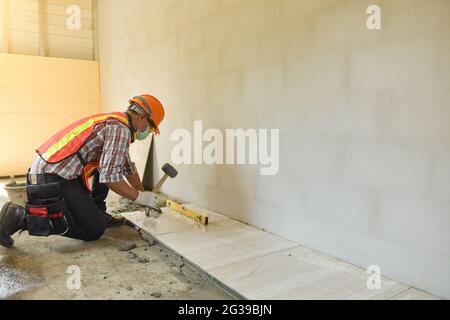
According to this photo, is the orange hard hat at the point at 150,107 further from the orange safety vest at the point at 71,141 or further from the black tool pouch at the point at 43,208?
the black tool pouch at the point at 43,208

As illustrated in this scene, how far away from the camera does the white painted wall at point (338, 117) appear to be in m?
1.68

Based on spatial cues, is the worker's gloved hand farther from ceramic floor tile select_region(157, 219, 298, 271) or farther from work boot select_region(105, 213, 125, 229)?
work boot select_region(105, 213, 125, 229)

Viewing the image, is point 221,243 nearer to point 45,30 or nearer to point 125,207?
point 125,207

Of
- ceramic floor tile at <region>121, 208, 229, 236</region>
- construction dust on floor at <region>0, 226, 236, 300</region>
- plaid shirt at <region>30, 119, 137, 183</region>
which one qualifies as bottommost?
construction dust on floor at <region>0, 226, 236, 300</region>

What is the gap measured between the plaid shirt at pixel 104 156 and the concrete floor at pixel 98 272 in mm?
494

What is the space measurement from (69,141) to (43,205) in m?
0.43

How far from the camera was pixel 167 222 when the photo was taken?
2846 millimetres

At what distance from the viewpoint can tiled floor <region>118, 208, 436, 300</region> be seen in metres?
1.75

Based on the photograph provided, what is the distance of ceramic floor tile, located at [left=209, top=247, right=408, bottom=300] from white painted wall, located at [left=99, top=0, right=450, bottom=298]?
0.13m

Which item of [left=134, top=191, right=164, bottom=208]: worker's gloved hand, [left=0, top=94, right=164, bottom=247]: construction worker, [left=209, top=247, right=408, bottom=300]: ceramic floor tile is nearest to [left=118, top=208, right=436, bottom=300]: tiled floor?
[left=209, top=247, right=408, bottom=300]: ceramic floor tile

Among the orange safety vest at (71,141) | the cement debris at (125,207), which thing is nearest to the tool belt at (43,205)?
the orange safety vest at (71,141)

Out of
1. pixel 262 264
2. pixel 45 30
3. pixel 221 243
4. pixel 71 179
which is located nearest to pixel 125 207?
pixel 71 179
